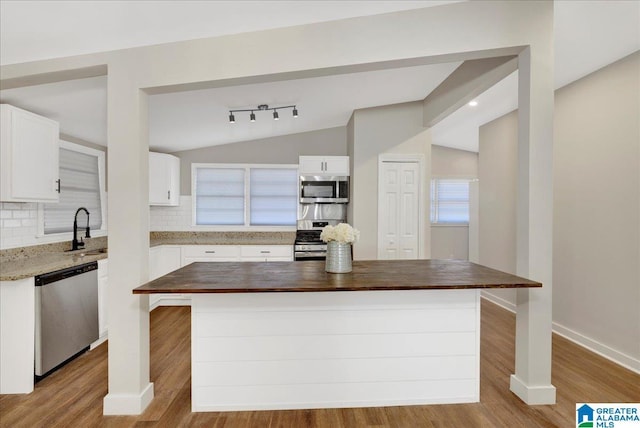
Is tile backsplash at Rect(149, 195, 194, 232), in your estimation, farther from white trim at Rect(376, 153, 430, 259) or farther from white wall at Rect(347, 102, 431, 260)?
white trim at Rect(376, 153, 430, 259)

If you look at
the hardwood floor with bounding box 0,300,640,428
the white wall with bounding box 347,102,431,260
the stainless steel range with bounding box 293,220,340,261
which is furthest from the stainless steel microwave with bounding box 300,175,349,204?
the hardwood floor with bounding box 0,300,640,428

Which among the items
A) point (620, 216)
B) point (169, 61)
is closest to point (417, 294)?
point (620, 216)

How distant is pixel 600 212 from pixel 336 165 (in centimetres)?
301

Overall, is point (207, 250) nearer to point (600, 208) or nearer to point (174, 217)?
point (174, 217)

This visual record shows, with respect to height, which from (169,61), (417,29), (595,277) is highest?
(417,29)

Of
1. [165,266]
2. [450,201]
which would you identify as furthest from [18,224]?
[450,201]

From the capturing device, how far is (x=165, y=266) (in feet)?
15.4

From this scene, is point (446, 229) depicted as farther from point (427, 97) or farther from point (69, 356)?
point (69, 356)

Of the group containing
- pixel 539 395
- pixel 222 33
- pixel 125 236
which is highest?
pixel 222 33

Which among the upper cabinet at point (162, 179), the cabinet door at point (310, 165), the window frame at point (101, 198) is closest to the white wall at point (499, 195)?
the cabinet door at point (310, 165)

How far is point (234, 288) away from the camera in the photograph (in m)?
2.09

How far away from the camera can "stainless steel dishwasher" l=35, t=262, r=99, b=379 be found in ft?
8.79

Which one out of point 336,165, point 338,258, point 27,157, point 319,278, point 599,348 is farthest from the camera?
point 336,165

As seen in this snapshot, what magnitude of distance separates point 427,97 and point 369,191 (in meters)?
1.43
